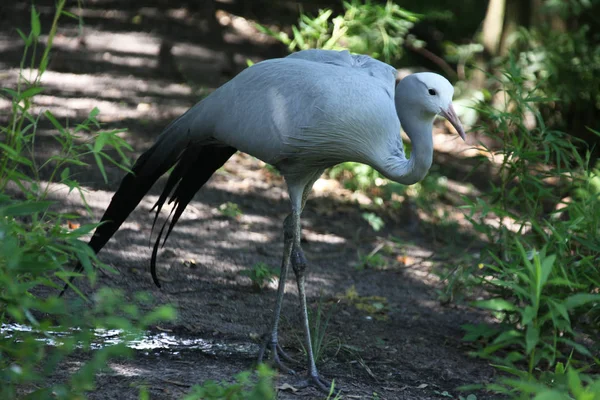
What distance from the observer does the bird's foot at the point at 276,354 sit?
3.99 meters

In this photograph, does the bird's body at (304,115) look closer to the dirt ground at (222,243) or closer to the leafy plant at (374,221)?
the dirt ground at (222,243)

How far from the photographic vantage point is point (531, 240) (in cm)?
A: 464

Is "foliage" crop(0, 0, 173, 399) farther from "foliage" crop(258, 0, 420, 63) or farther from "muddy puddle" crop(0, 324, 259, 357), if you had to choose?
"foliage" crop(258, 0, 420, 63)

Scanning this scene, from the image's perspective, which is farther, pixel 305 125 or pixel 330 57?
pixel 330 57

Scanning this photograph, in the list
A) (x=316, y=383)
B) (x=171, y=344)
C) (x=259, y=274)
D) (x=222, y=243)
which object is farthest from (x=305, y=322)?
(x=222, y=243)

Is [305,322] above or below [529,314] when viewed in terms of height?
below

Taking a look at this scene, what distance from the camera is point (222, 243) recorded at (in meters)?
5.70

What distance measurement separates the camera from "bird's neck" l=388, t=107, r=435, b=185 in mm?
3979

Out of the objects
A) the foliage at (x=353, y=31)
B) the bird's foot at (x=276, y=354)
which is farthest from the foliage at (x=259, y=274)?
the foliage at (x=353, y=31)

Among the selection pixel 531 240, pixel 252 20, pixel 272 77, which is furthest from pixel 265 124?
pixel 252 20

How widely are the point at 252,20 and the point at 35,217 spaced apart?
22.6 ft

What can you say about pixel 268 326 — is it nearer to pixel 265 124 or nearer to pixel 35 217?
pixel 265 124

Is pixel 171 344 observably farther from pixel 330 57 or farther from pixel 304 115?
pixel 330 57

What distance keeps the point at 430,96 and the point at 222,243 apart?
7.30 ft
